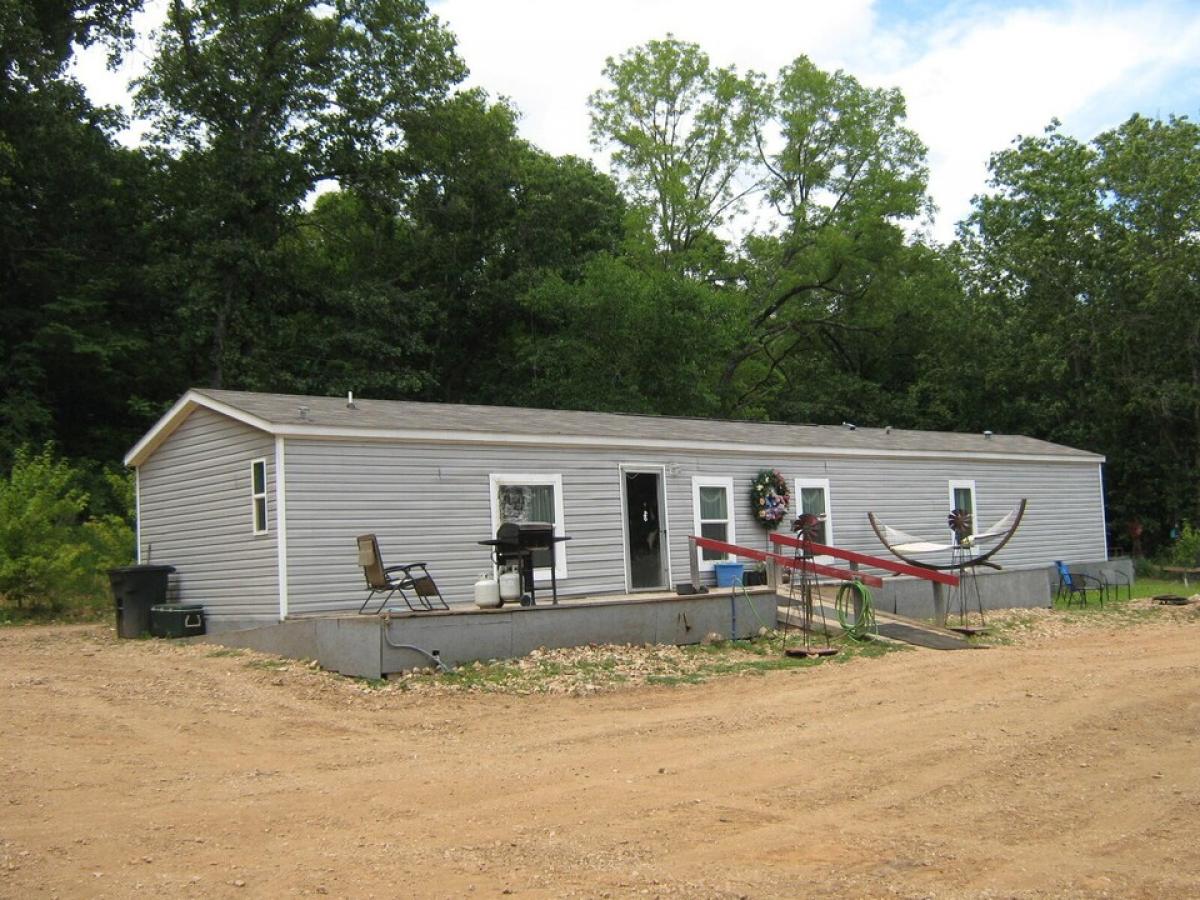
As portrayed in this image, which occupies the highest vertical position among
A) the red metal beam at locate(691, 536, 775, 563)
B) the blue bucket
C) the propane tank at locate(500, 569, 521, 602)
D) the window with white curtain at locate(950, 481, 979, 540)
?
the window with white curtain at locate(950, 481, 979, 540)

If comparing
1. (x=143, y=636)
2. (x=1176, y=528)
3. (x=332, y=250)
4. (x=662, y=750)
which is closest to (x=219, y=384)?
(x=332, y=250)

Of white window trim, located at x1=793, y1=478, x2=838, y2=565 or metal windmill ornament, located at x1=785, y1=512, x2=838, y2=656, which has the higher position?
white window trim, located at x1=793, y1=478, x2=838, y2=565

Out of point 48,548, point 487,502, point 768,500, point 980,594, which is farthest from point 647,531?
point 48,548

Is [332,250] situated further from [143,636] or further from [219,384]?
[143,636]

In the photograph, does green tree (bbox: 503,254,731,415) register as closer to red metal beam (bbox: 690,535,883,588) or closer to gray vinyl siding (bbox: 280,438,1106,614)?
gray vinyl siding (bbox: 280,438,1106,614)

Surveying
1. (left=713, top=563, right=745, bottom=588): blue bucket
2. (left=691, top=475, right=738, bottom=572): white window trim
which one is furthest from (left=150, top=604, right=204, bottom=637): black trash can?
(left=713, top=563, right=745, bottom=588): blue bucket

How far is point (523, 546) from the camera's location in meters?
12.9

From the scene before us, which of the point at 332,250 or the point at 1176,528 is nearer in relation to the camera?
the point at 1176,528

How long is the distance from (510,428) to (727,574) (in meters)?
4.19

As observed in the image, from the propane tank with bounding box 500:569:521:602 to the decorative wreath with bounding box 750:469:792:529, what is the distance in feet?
19.7

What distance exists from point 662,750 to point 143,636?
8.51 meters

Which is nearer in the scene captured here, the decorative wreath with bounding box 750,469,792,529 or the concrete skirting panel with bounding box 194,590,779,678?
the concrete skirting panel with bounding box 194,590,779,678

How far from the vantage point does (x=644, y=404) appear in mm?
29250

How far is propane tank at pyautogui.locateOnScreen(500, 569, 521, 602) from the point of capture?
1285cm
